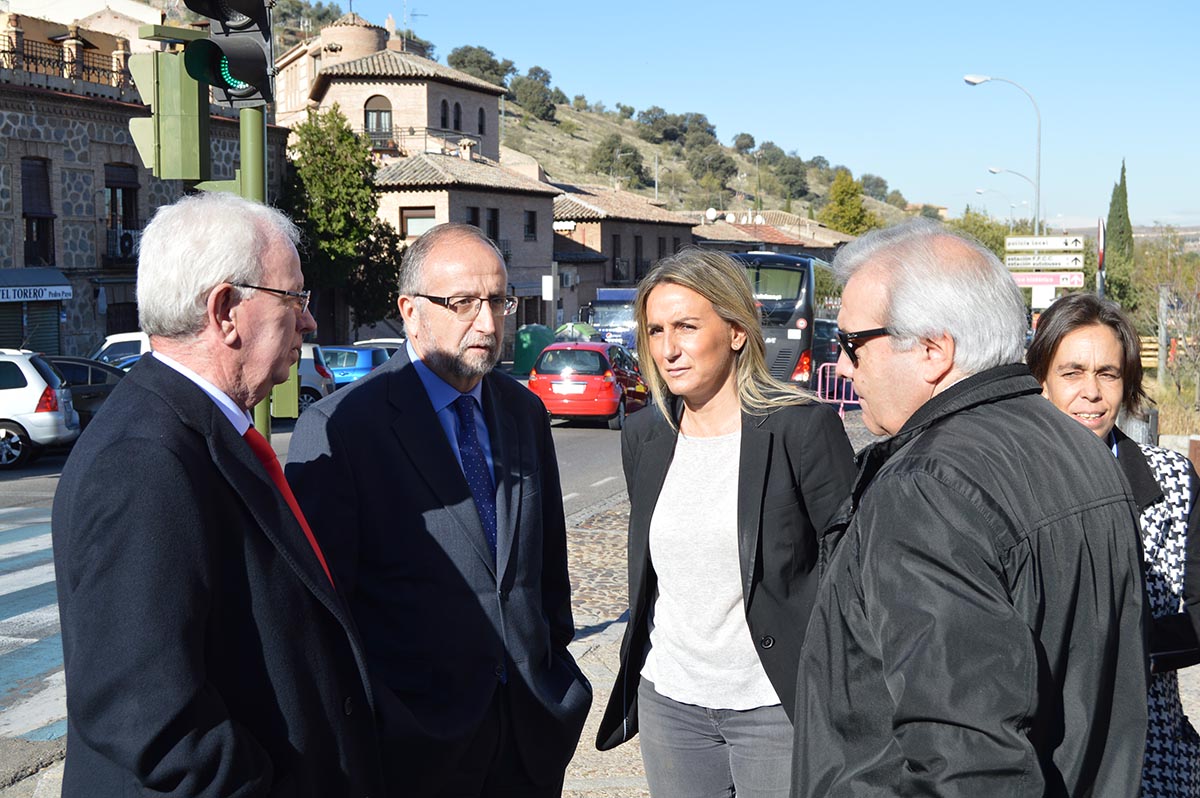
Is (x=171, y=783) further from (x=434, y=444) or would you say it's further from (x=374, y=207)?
(x=374, y=207)

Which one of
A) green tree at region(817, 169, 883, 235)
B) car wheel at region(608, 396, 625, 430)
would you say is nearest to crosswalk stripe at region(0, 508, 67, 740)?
car wheel at region(608, 396, 625, 430)

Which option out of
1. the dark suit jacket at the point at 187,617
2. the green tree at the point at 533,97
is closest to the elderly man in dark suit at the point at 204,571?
the dark suit jacket at the point at 187,617

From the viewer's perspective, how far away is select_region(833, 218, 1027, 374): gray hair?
2230 mm

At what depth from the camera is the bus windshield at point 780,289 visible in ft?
89.1

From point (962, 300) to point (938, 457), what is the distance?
37 centimetres

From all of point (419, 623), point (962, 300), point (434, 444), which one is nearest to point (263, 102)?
point (434, 444)

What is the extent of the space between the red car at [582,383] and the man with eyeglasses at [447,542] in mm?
17695

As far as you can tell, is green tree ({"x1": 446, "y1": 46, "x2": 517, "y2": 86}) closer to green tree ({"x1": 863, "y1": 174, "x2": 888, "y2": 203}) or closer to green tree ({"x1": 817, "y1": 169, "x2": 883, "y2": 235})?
green tree ({"x1": 817, "y1": 169, "x2": 883, "y2": 235})

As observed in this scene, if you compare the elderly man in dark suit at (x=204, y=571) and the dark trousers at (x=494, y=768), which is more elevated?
the elderly man in dark suit at (x=204, y=571)

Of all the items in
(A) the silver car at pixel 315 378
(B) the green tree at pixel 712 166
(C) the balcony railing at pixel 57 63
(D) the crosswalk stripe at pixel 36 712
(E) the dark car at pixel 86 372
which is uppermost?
(B) the green tree at pixel 712 166

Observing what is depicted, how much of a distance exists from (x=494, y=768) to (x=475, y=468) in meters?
0.82

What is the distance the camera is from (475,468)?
335 centimetres

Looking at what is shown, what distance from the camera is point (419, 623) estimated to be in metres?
3.08

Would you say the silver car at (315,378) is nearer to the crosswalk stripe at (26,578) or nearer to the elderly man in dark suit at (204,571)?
the crosswalk stripe at (26,578)
